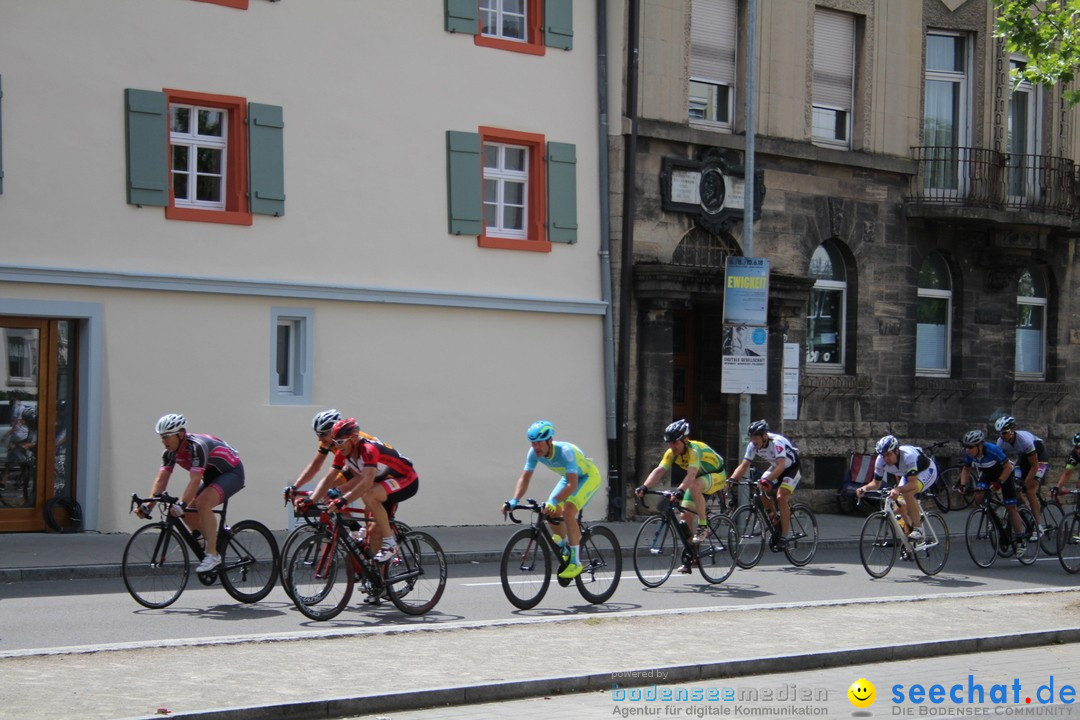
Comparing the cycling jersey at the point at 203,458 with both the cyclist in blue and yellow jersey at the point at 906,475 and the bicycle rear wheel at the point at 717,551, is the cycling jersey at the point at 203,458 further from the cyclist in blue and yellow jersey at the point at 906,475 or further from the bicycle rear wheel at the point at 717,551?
the cyclist in blue and yellow jersey at the point at 906,475

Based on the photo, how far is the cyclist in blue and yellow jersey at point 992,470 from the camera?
1805cm

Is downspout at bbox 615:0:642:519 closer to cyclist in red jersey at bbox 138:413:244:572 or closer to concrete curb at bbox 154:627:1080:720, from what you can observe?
cyclist in red jersey at bbox 138:413:244:572

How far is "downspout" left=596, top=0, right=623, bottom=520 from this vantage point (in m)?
22.8


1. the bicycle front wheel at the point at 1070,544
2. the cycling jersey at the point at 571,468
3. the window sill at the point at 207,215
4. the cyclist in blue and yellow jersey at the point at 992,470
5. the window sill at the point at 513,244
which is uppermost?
the window sill at the point at 207,215

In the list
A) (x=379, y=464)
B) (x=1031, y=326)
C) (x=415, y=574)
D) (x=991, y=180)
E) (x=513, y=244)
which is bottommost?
(x=415, y=574)

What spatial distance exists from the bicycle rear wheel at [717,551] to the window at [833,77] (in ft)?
38.4

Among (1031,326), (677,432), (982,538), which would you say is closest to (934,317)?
(1031,326)

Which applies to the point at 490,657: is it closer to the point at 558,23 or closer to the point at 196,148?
the point at 196,148

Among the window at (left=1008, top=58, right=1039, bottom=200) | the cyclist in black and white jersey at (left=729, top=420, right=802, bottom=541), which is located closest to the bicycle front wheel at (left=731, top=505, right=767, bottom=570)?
the cyclist in black and white jersey at (left=729, top=420, right=802, bottom=541)

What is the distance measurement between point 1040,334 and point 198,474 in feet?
68.7

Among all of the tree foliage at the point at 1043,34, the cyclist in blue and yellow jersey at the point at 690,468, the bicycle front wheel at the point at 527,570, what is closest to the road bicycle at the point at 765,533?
the cyclist in blue and yellow jersey at the point at 690,468

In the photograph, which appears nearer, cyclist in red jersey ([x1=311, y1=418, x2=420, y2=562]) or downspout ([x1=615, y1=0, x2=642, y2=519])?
cyclist in red jersey ([x1=311, y1=418, x2=420, y2=562])

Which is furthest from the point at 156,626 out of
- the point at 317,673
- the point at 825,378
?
the point at 825,378

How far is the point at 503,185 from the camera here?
2230 cm
